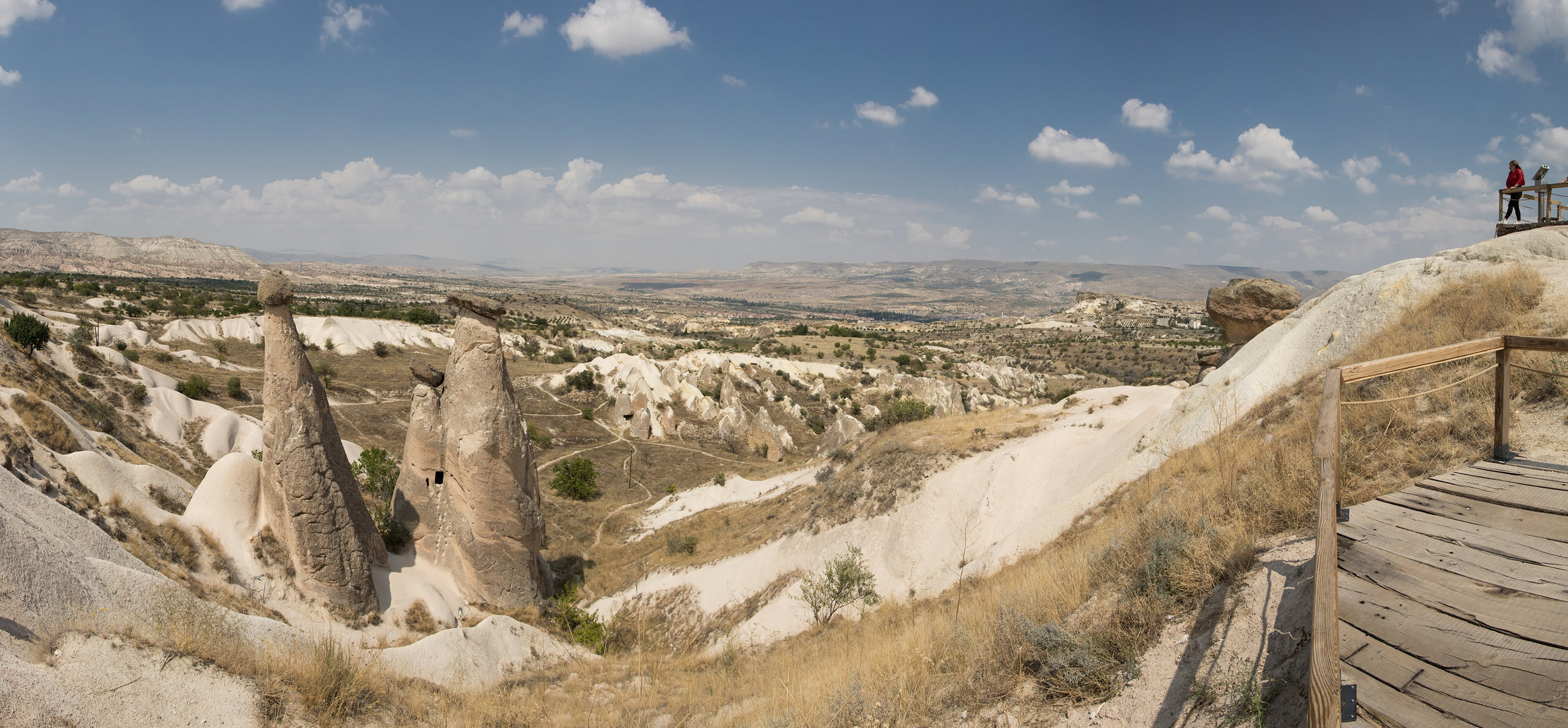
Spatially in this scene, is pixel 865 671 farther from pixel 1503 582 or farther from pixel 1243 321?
pixel 1243 321

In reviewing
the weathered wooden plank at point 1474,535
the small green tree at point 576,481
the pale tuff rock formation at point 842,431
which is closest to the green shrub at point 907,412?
the pale tuff rock formation at point 842,431

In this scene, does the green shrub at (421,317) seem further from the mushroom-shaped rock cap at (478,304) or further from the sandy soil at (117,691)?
the sandy soil at (117,691)

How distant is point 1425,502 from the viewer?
426 centimetres

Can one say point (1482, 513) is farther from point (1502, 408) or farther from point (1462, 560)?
point (1502, 408)

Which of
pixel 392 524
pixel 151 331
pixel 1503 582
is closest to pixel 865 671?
pixel 1503 582

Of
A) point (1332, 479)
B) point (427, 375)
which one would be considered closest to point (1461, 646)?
point (1332, 479)

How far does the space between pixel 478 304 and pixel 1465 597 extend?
13.1 metres

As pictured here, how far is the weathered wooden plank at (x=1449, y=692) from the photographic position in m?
2.38

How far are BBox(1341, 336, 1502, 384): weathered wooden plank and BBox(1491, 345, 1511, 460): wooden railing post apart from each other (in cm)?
16

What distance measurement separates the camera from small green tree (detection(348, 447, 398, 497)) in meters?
17.5

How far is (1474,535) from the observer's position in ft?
12.0

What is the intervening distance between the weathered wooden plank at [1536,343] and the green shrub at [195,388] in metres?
35.9

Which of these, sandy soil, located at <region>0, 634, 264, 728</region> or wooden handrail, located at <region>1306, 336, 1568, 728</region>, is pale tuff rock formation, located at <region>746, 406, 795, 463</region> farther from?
wooden handrail, located at <region>1306, 336, 1568, 728</region>

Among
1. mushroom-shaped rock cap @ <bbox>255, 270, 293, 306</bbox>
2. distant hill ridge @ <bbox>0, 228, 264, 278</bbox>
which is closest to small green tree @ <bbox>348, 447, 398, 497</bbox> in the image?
mushroom-shaped rock cap @ <bbox>255, 270, 293, 306</bbox>
